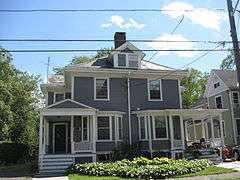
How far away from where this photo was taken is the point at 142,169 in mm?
17141

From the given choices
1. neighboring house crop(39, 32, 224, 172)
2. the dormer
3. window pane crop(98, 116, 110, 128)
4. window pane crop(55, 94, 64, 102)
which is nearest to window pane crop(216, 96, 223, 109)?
neighboring house crop(39, 32, 224, 172)

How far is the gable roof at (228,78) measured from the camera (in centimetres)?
3428

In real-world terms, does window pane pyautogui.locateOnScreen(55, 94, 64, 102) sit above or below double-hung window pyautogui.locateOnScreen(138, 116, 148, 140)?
above

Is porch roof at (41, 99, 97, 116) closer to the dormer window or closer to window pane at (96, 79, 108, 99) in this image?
window pane at (96, 79, 108, 99)

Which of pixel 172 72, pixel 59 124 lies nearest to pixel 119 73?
pixel 172 72

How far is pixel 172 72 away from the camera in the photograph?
85.8 feet

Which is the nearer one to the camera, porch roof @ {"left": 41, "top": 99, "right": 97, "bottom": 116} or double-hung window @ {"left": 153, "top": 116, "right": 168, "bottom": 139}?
porch roof @ {"left": 41, "top": 99, "right": 97, "bottom": 116}

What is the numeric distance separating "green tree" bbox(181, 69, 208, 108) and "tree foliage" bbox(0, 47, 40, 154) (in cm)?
2353

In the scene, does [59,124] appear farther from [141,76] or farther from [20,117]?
[20,117]

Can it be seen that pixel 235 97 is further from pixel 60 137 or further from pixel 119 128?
pixel 60 137

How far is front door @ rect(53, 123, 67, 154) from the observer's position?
85.4 feet

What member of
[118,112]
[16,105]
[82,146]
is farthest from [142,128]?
[16,105]

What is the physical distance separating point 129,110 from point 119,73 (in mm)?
2832

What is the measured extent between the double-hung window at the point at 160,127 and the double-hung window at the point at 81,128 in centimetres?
490
